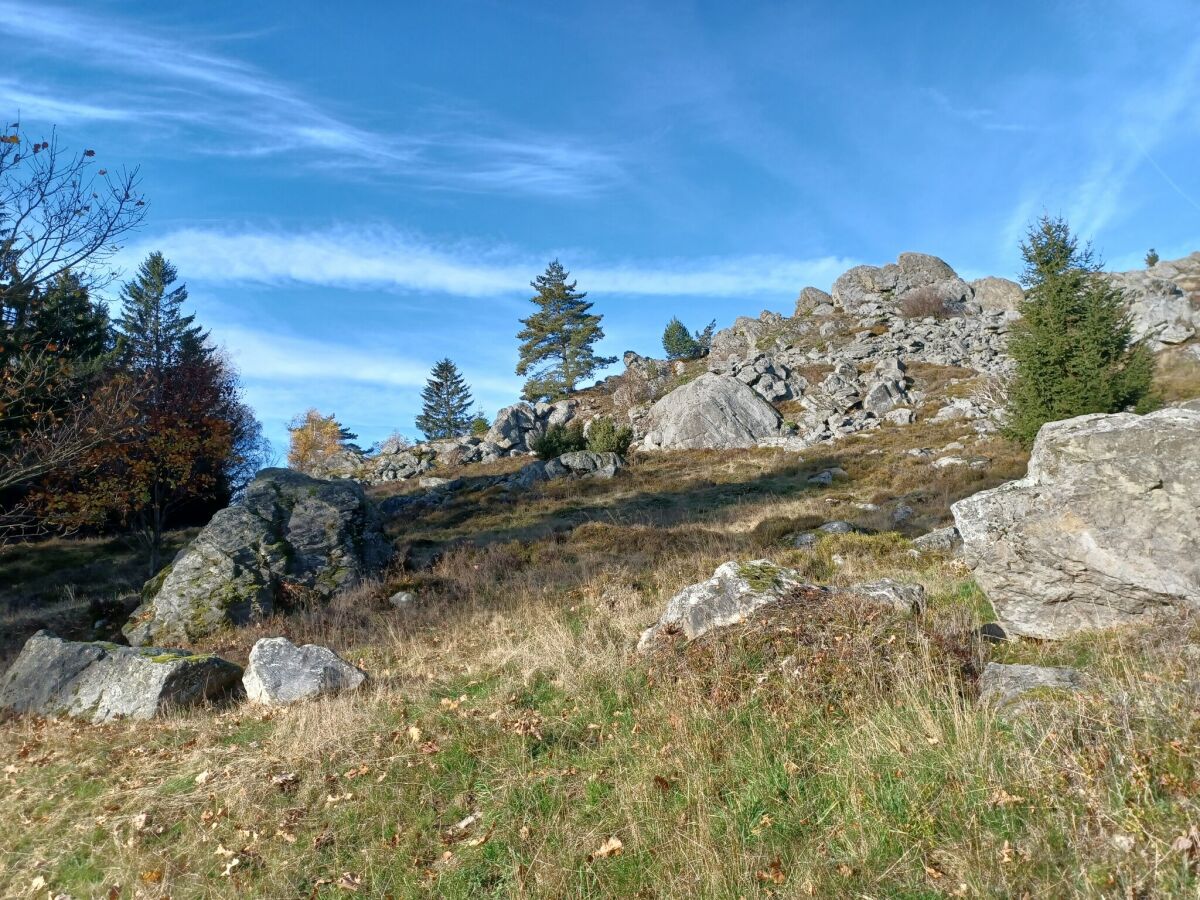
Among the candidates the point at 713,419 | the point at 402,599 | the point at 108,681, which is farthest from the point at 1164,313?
the point at 108,681

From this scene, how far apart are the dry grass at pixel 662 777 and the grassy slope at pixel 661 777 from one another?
0.06 ft

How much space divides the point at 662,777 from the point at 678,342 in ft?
231

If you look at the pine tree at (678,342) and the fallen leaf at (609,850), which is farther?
the pine tree at (678,342)

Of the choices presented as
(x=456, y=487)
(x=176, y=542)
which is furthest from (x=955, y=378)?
(x=176, y=542)

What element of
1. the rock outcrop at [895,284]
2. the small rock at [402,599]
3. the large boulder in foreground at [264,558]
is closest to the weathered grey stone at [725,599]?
the small rock at [402,599]

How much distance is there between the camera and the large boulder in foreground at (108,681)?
7.30 m

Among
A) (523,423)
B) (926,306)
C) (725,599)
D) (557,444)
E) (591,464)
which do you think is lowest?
(725,599)

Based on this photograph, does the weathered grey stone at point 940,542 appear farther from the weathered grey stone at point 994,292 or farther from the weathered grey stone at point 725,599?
the weathered grey stone at point 994,292

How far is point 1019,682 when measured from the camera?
14.4 ft

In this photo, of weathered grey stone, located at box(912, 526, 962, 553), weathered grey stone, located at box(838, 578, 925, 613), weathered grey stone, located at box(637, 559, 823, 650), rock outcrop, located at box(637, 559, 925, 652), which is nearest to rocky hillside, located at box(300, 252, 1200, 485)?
weathered grey stone, located at box(912, 526, 962, 553)

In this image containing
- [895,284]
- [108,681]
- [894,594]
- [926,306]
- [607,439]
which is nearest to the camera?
[894,594]

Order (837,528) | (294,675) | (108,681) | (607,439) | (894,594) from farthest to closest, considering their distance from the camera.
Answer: (607,439), (837,528), (108,681), (294,675), (894,594)

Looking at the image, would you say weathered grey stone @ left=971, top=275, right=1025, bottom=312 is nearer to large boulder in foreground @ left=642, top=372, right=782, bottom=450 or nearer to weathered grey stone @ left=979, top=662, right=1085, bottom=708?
large boulder in foreground @ left=642, top=372, right=782, bottom=450

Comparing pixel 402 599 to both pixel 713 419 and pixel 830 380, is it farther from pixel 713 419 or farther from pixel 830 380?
pixel 830 380
